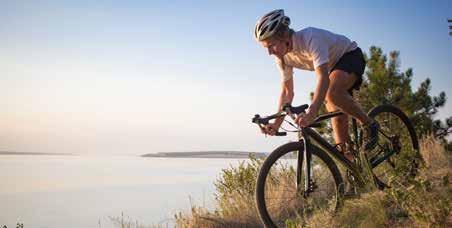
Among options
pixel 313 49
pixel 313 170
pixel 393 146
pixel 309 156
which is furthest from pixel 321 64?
pixel 393 146

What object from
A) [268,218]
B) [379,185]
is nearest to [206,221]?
[268,218]

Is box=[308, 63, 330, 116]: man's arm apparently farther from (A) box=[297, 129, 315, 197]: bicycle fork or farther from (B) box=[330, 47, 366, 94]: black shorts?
(B) box=[330, 47, 366, 94]: black shorts

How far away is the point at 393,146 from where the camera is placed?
5.32 metres

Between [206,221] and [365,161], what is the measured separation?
236cm

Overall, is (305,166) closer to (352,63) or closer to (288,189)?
(288,189)

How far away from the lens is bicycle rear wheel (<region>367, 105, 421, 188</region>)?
4.73m

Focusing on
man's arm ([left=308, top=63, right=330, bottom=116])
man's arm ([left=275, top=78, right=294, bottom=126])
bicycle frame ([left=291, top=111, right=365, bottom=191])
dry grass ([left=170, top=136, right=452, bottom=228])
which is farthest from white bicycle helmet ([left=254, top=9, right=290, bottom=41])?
dry grass ([left=170, top=136, right=452, bottom=228])

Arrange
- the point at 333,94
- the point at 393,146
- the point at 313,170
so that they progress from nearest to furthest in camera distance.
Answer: the point at 333,94 → the point at 313,170 → the point at 393,146

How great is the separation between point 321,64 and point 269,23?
0.62 metres

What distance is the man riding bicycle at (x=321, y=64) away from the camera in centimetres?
411

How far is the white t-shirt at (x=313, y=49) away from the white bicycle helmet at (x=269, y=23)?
24 centimetres

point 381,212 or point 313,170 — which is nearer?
point 381,212

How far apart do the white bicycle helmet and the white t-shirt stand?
0.79ft

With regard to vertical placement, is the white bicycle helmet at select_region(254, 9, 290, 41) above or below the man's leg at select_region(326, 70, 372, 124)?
above
